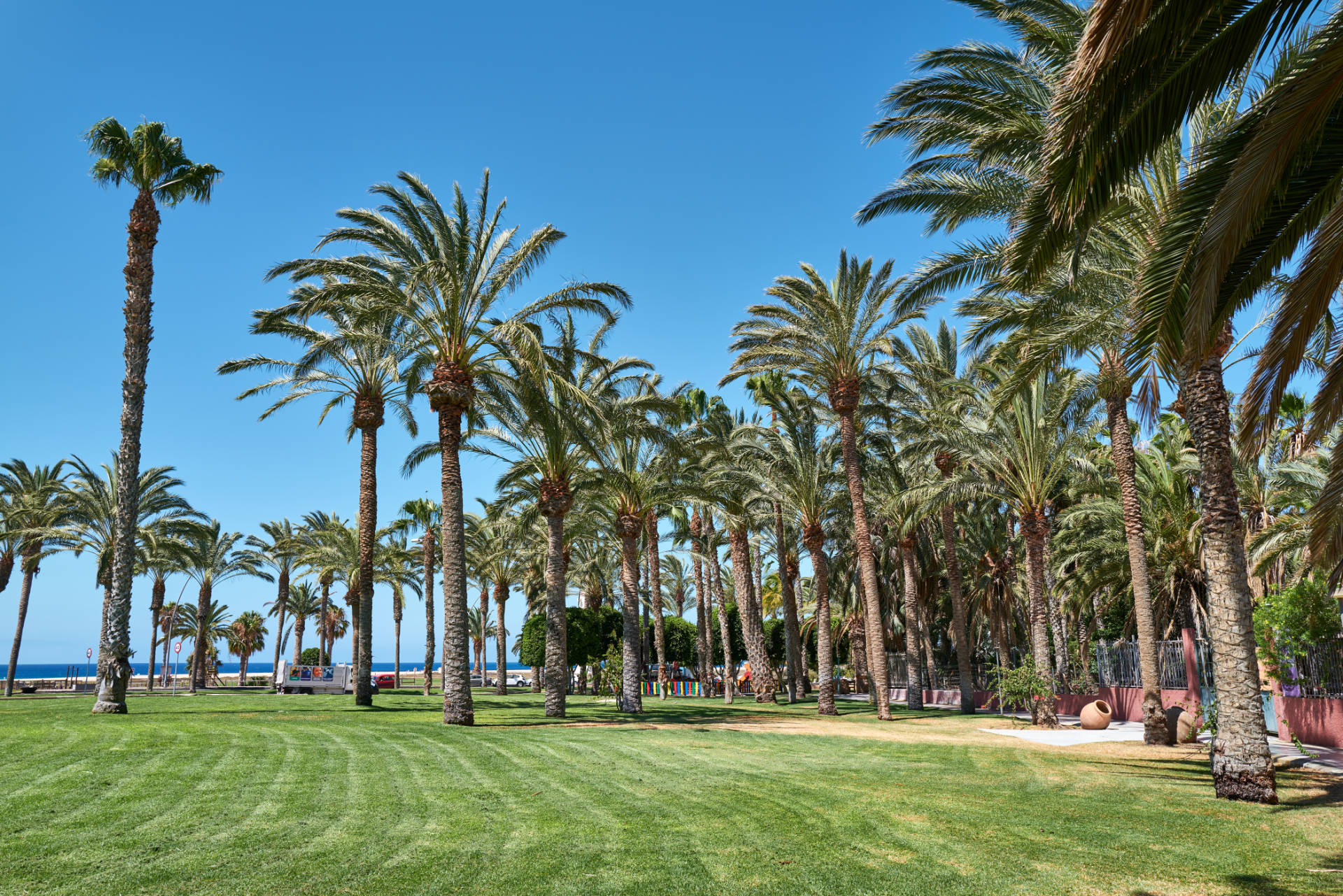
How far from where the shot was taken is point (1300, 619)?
17.6 metres

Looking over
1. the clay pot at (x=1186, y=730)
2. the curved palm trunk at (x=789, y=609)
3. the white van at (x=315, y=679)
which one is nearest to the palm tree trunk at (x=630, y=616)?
the curved palm trunk at (x=789, y=609)

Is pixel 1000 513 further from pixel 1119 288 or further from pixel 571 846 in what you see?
pixel 571 846

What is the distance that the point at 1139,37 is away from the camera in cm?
609

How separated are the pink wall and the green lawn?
152 inches

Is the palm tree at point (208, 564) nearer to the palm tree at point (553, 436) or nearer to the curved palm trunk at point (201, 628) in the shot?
the curved palm trunk at point (201, 628)

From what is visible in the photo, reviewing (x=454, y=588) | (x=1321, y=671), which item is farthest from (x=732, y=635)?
(x=1321, y=671)

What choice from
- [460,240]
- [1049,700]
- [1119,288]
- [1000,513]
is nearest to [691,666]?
[1000,513]

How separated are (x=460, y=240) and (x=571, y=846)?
17384 mm

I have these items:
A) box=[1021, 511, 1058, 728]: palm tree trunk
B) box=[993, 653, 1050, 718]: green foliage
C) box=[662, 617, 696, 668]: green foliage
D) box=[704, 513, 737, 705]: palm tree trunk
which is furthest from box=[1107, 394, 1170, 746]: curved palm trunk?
box=[662, 617, 696, 668]: green foliage

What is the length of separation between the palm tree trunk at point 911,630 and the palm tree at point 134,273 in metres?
25.5

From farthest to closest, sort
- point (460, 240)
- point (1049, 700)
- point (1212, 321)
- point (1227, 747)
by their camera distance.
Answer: point (1049, 700), point (460, 240), point (1227, 747), point (1212, 321)

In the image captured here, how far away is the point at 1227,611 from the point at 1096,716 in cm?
1213

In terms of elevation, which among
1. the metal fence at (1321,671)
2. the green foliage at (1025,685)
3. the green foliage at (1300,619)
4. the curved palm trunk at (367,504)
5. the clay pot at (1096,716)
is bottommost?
the clay pot at (1096,716)

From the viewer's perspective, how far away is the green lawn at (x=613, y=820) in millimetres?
6691
